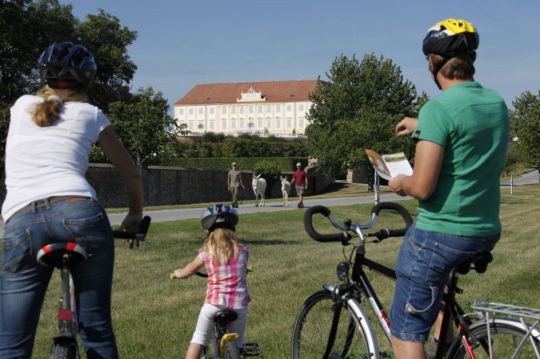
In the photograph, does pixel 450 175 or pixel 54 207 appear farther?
pixel 450 175

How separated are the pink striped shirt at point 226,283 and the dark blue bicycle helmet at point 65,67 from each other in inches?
64.8

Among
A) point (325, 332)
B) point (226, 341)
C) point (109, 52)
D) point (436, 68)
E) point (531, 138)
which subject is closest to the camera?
point (436, 68)

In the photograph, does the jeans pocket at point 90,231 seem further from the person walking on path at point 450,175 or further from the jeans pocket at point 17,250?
the person walking on path at point 450,175

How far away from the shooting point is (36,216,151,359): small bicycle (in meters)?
3.15

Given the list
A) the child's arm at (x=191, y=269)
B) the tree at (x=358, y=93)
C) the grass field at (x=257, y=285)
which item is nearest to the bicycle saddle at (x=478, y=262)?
the child's arm at (x=191, y=269)

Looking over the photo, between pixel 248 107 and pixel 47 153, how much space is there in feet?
549

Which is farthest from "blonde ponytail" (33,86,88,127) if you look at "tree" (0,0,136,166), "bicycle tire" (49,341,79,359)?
"tree" (0,0,136,166)

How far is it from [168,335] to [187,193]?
39.1m

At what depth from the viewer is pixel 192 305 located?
27.7 ft

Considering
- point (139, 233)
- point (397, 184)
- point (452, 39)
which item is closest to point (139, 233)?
point (139, 233)

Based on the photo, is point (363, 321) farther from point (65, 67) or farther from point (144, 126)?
point (144, 126)

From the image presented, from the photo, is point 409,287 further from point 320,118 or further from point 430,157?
point 320,118

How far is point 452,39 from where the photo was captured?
11.3 feet

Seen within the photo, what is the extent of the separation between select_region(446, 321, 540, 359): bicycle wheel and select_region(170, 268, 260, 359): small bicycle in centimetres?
134
